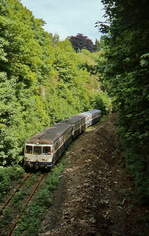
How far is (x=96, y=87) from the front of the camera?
6384 cm

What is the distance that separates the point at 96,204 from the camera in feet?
31.9

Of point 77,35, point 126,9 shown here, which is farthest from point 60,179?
point 77,35

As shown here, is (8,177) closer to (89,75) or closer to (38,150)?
(38,150)

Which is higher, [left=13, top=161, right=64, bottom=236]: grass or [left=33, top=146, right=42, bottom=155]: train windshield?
[left=33, top=146, right=42, bottom=155]: train windshield

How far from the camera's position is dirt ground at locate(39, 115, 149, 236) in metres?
7.81

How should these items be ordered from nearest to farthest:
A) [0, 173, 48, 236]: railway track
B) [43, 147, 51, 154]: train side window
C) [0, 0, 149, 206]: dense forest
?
[0, 0, 149, 206]: dense forest < [0, 173, 48, 236]: railway track < [43, 147, 51, 154]: train side window

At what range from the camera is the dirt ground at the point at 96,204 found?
25.6 ft

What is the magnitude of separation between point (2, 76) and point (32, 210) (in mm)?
9335

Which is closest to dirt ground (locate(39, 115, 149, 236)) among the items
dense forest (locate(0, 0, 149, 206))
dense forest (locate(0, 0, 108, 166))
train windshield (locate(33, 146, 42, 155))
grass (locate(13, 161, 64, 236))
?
grass (locate(13, 161, 64, 236))

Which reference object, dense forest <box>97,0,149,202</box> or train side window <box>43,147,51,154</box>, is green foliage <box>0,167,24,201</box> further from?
dense forest <box>97,0,149,202</box>

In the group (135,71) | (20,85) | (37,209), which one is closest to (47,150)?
(37,209)

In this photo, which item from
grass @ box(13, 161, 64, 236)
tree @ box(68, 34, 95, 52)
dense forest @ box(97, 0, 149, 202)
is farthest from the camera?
tree @ box(68, 34, 95, 52)

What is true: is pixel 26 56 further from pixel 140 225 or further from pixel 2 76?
pixel 140 225

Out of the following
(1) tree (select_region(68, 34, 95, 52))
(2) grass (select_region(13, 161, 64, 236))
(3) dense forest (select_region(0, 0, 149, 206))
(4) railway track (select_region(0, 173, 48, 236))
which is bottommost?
(4) railway track (select_region(0, 173, 48, 236))
